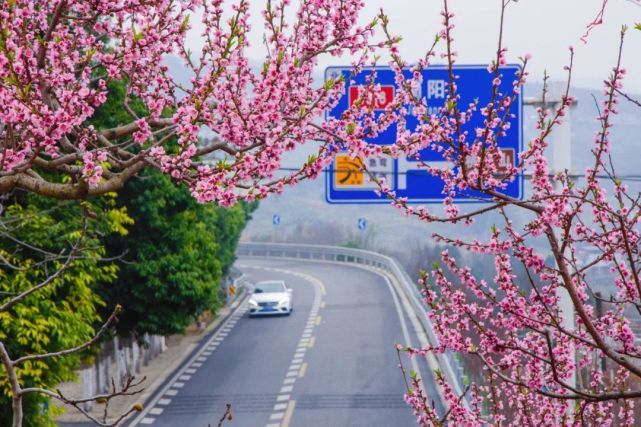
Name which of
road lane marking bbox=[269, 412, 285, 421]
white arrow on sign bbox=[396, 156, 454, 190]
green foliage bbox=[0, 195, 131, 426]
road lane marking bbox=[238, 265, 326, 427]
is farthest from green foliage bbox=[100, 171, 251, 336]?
white arrow on sign bbox=[396, 156, 454, 190]

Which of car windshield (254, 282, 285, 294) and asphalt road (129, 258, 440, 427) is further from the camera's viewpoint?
car windshield (254, 282, 285, 294)

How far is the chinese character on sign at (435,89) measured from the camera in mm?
19422

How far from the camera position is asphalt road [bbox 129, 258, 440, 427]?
87.1ft

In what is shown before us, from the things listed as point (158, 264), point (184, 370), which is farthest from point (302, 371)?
point (158, 264)

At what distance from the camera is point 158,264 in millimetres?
27312

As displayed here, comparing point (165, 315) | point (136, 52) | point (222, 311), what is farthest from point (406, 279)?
point (136, 52)

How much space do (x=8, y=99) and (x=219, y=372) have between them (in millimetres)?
25986

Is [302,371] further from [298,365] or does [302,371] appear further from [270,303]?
[270,303]

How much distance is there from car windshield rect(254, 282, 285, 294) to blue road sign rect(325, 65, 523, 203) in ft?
82.7

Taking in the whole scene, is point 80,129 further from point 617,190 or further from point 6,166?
point 617,190

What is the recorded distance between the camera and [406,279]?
4912 cm

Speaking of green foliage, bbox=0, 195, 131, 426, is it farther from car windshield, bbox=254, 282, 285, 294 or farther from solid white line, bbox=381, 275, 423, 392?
car windshield, bbox=254, 282, 285, 294

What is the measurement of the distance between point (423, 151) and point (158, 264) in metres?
10.0

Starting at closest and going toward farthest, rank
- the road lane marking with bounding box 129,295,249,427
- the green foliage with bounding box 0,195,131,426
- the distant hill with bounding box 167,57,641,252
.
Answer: the green foliage with bounding box 0,195,131,426 < the road lane marking with bounding box 129,295,249,427 < the distant hill with bounding box 167,57,641,252
